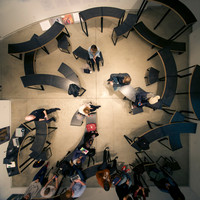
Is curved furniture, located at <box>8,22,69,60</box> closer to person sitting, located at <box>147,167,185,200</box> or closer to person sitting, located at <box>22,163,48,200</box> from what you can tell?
person sitting, located at <box>22,163,48,200</box>

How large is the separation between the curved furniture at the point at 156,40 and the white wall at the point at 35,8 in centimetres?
106

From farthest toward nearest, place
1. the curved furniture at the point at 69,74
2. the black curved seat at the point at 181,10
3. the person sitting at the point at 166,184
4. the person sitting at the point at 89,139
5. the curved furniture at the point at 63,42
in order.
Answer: the curved furniture at the point at 63,42 < the curved furniture at the point at 69,74 < the person sitting at the point at 89,139 < the black curved seat at the point at 181,10 < the person sitting at the point at 166,184

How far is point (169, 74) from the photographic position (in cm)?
345

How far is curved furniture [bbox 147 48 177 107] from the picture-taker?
3424 millimetres

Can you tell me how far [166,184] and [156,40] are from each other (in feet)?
16.3

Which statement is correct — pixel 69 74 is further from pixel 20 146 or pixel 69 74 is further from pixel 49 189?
pixel 49 189

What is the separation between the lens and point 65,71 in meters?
3.67

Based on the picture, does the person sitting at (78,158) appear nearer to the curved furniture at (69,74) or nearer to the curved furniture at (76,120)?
the curved furniture at (76,120)

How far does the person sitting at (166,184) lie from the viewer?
2963mm

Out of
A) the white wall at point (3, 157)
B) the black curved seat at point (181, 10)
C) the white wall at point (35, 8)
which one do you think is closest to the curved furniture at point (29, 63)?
the white wall at point (35, 8)

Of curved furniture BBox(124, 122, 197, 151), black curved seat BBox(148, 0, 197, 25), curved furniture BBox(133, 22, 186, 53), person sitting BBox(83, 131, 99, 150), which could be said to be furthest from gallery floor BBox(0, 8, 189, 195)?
black curved seat BBox(148, 0, 197, 25)

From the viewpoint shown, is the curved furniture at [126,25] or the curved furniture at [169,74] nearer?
the curved furniture at [169,74]

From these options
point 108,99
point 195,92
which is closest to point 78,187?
point 108,99

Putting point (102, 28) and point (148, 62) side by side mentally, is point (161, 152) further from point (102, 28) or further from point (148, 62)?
point (102, 28)
